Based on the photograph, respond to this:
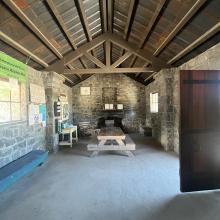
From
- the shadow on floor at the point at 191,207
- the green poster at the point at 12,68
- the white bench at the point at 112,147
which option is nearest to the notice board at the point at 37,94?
the green poster at the point at 12,68

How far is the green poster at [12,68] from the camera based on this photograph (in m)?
3.92

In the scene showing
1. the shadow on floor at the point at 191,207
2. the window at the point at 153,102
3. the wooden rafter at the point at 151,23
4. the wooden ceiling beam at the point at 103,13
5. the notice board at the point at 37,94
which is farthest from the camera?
the window at the point at 153,102

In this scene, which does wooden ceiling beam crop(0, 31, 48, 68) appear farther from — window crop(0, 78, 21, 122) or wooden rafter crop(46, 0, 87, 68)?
wooden rafter crop(46, 0, 87, 68)

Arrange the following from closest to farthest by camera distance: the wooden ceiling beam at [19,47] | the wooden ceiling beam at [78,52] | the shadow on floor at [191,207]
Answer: the shadow on floor at [191,207] → the wooden ceiling beam at [19,47] → the wooden ceiling beam at [78,52]

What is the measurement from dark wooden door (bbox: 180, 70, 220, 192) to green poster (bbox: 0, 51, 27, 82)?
340 centimetres

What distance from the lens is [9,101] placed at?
4.24 meters

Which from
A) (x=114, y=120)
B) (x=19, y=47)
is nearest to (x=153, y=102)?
(x=114, y=120)

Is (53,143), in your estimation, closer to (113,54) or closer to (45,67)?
(45,67)

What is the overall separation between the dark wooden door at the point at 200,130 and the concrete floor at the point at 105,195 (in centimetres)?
28

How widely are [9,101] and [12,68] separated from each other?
73 centimetres

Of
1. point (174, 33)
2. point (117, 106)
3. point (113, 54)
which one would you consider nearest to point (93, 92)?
point (117, 106)

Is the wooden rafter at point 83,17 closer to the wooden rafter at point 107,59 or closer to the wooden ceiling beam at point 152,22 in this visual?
the wooden rafter at point 107,59

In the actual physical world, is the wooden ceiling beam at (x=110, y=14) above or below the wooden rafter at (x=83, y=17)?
above

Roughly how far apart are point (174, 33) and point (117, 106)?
647cm
